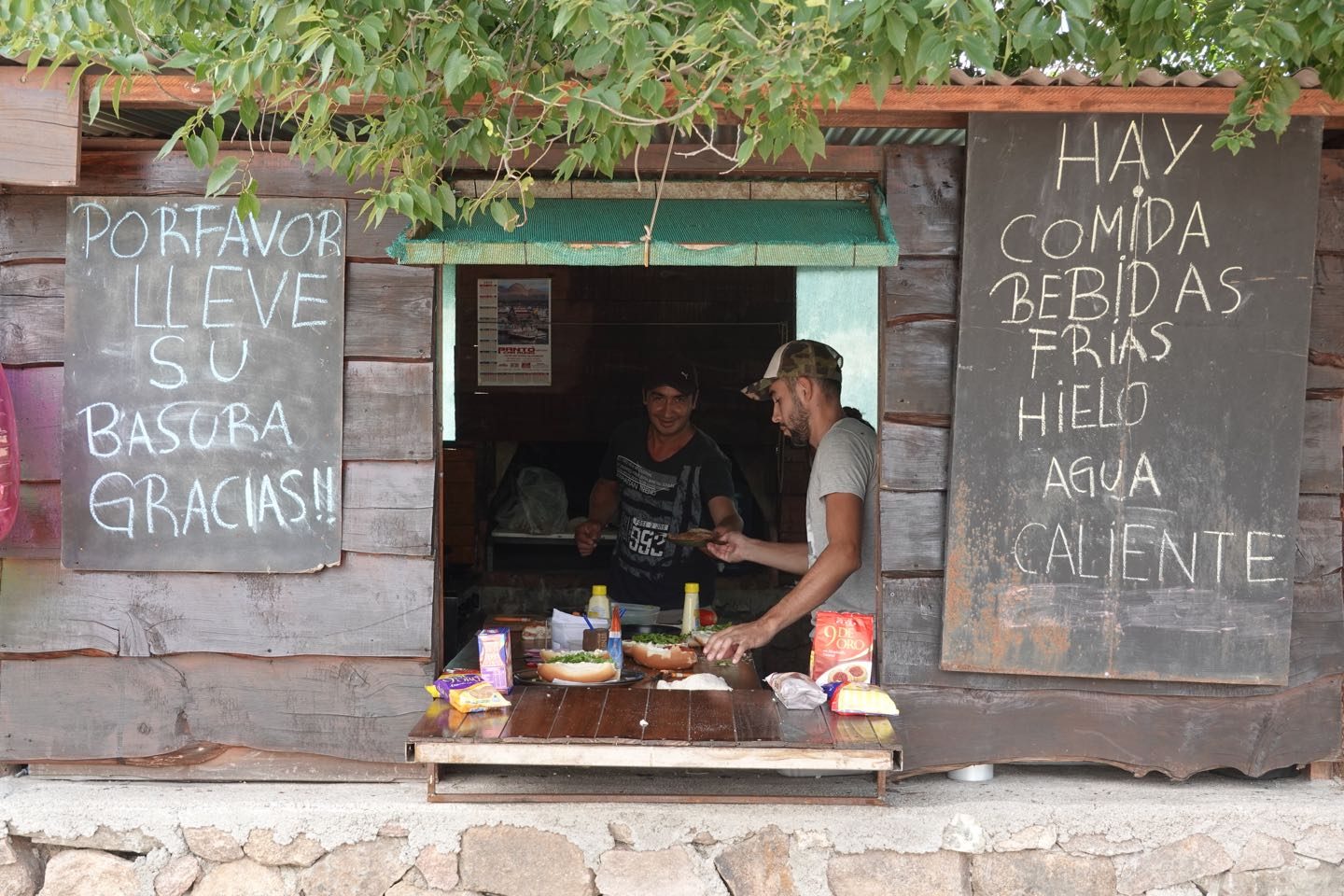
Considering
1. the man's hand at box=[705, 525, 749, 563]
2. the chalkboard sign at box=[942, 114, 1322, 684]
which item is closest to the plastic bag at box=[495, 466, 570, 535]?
the man's hand at box=[705, 525, 749, 563]

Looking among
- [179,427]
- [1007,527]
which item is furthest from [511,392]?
[1007,527]

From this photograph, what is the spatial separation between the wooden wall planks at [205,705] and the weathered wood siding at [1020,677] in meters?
1.66

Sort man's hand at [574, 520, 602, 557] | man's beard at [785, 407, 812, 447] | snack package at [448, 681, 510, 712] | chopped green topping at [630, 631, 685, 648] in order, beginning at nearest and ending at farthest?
snack package at [448, 681, 510, 712] → chopped green topping at [630, 631, 685, 648] → man's beard at [785, 407, 812, 447] → man's hand at [574, 520, 602, 557]

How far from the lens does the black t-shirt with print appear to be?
614cm

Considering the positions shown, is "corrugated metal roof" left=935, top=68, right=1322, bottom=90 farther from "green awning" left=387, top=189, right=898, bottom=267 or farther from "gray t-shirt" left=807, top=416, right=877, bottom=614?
"gray t-shirt" left=807, top=416, right=877, bottom=614

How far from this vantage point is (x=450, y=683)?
3863 millimetres

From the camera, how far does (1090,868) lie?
402 centimetres

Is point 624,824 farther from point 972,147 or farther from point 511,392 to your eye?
point 511,392

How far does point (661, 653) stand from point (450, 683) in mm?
850

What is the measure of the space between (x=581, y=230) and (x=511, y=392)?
16.0 ft

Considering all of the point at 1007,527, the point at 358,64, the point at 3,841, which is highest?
the point at 358,64

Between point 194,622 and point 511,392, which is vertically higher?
point 511,392

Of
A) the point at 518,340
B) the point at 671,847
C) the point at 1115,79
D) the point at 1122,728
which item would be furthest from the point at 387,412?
the point at 518,340

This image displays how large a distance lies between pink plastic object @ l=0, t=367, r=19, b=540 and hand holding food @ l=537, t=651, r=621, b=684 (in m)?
1.73
